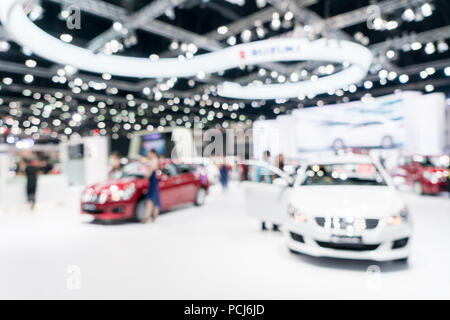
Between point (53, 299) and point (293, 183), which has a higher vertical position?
point (293, 183)

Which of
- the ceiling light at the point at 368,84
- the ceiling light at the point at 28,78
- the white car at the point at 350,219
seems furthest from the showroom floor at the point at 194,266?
the ceiling light at the point at 368,84

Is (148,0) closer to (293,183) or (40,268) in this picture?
(293,183)

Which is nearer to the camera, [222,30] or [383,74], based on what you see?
[222,30]

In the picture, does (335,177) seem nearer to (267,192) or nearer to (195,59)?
(267,192)

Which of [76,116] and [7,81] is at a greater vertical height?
[76,116]

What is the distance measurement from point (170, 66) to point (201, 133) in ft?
70.7

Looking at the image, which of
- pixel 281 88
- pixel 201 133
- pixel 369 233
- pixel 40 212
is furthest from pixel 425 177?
pixel 201 133

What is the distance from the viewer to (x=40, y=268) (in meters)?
3.94

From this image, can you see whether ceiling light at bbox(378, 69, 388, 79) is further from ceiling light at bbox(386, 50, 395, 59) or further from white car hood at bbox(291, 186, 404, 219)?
white car hood at bbox(291, 186, 404, 219)

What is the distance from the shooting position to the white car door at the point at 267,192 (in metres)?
4.96

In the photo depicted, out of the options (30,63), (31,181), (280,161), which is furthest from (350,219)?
(30,63)

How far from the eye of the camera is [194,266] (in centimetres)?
394

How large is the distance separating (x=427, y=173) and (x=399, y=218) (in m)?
7.56

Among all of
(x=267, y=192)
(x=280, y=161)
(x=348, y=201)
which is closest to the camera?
(x=348, y=201)
